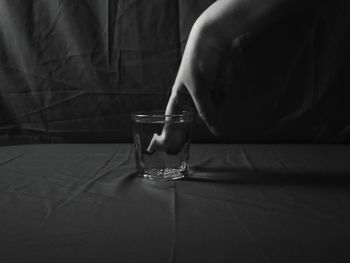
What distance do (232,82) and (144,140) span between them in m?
0.40

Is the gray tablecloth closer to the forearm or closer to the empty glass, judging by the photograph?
the empty glass

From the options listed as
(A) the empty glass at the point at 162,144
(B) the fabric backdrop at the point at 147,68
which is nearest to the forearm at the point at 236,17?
(A) the empty glass at the point at 162,144

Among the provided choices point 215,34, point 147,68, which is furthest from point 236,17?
point 147,68

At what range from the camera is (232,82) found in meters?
1.10

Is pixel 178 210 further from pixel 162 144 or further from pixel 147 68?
pixel 147 68

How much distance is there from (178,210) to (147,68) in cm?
56

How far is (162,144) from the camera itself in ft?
2.50

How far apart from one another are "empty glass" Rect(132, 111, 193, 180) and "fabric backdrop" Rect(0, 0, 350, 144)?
13.1 inches

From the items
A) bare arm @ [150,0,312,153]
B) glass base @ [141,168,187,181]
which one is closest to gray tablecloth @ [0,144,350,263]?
glass base @ [141,168,187,181]

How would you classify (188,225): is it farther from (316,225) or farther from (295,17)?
(295,17)

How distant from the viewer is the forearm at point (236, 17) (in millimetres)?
699

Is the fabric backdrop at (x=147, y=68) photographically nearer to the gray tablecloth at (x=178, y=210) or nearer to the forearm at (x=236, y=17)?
the gray tablecloth at (x=178, y=210)

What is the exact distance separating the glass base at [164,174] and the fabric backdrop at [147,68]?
1.12 feet

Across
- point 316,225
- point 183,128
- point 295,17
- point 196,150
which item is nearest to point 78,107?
point 196,150
